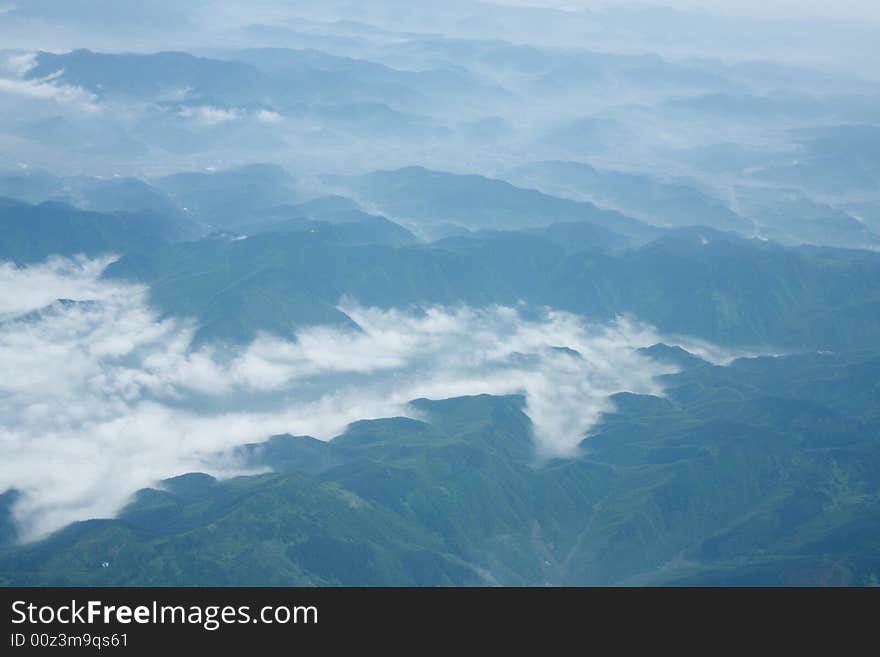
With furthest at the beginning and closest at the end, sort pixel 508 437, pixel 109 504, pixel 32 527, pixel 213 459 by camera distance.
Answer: pixel 508 437
pixel 213 459
pixel 109 504
pixel 32 527

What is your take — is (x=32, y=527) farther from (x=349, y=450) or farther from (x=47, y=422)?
(x=349, y=450)

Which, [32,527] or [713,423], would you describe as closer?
[32,527]

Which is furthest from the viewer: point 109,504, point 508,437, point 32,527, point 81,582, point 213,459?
point 508,437
